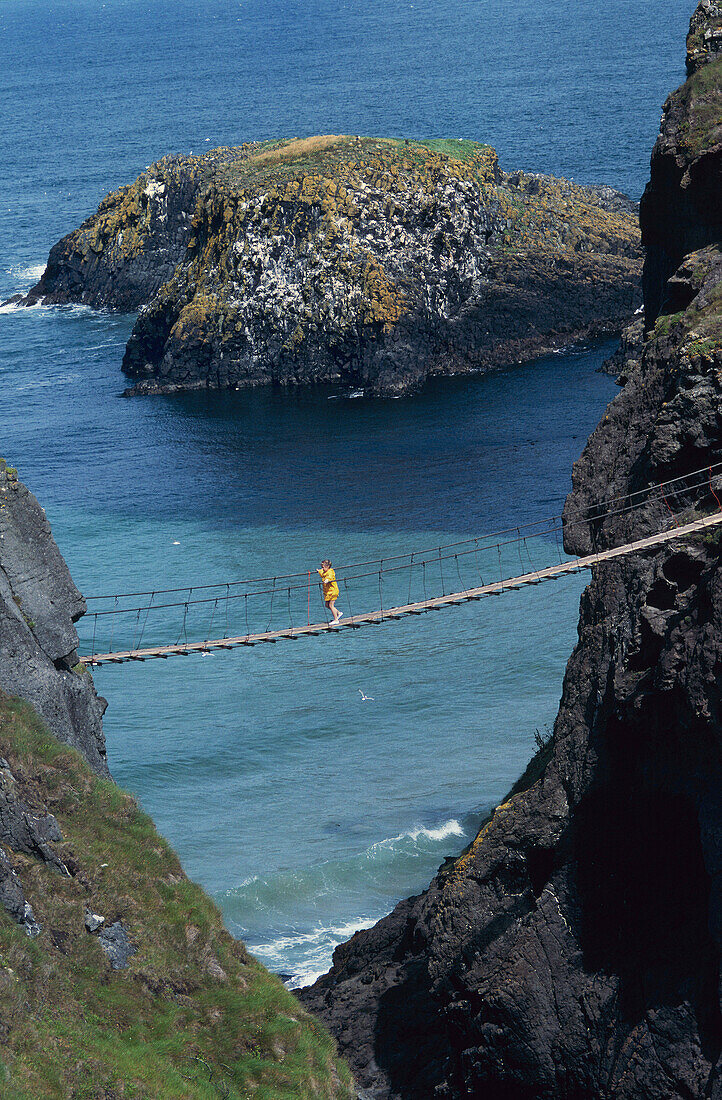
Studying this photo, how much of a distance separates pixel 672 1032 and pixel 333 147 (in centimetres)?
5077

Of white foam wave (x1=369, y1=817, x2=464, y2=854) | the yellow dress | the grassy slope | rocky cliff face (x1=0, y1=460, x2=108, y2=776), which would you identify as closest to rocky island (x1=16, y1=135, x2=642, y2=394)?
white foam wave (x1=369, y1=817, x2=464, y2=854)

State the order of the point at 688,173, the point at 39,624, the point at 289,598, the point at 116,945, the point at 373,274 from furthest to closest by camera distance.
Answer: the point at 373,274 → the point at 289,598 → the point at 688,173 → the point at 39,624 → the point at 116,945

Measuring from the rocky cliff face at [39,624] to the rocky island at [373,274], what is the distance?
111 feet

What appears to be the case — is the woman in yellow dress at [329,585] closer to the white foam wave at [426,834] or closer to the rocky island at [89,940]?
the rocky island at [89,940]

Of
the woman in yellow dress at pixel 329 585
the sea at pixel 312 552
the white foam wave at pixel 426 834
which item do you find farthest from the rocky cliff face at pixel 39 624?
the white foam wave at pixel 426 834

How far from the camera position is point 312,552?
41.8 metres

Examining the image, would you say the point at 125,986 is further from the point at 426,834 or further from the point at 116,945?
the point at 426,834

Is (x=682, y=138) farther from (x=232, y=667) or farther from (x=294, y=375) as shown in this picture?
(x=294, y=375)

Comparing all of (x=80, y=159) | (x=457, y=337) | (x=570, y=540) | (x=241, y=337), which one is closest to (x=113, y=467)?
(x=241, y=337)

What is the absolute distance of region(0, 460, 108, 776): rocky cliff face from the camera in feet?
73.4

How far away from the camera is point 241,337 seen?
57844 mm

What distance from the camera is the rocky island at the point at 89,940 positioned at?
1638 cm

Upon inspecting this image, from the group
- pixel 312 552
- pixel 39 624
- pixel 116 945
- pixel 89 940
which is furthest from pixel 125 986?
pixel 312 552

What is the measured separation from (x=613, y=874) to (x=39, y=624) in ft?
36.2
